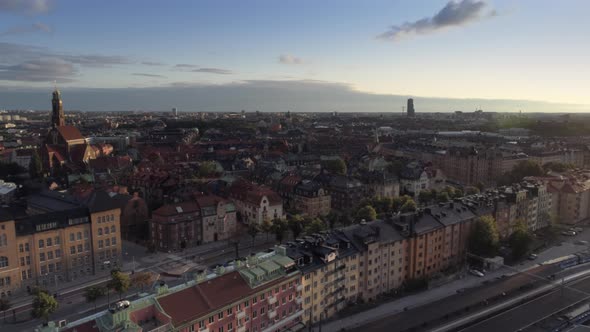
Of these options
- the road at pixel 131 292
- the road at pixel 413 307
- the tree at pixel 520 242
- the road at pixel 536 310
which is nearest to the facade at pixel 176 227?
the road at pixel 131 292

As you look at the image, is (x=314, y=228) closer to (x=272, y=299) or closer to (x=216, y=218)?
(x=216, y=218)

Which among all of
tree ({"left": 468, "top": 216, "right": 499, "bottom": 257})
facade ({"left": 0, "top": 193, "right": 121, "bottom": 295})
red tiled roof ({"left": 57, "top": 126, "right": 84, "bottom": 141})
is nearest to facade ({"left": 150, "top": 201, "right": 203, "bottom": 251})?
facade ({"left": 0, "top": 193, "right": 121, "bottom": 295})

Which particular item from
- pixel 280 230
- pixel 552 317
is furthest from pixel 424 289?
pixel 280 230

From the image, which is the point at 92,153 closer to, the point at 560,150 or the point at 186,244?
the point at 186,244

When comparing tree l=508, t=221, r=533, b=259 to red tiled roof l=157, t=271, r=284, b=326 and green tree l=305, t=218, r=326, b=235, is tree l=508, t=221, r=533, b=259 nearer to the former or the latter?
green tree l=305, t=218, r=326, b=235

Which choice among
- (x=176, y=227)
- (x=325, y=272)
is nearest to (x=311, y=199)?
(x=176, y=227)
